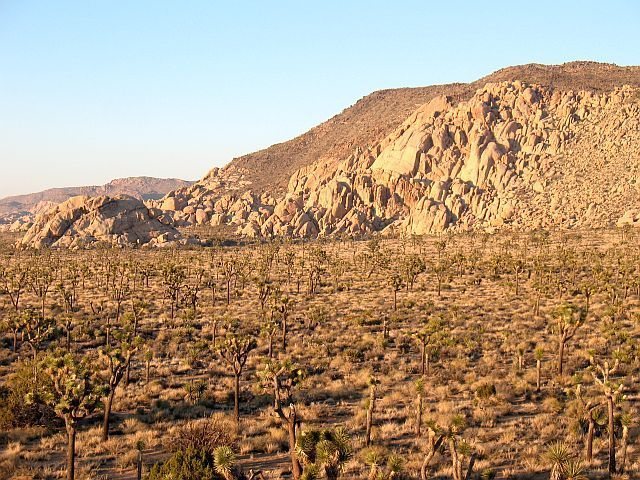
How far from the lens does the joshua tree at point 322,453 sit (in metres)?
Answer: 13.1

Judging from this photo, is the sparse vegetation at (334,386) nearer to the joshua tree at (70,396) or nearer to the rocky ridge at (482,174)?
the joshua tree at (70,396)

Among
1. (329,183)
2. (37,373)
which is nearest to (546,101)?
(329,183)

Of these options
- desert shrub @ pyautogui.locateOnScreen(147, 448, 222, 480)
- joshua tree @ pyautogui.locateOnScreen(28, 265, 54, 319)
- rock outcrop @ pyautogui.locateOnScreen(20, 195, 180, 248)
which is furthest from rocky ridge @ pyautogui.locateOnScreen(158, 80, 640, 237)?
desert shrub @ pyautogui.locateOnScreen(147, 448, 222, 480)

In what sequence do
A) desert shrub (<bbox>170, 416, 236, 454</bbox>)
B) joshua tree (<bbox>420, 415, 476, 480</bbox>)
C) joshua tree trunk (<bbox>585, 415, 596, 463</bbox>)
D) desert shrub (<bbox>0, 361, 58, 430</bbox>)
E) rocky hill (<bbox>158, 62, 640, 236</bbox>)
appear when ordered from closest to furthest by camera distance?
joshua tree (<bbox>420, 415, 476, 480</bbox>) → joshua tree trunk (<bbox>585, 415, 596, 463</bbox>) → desert shrub (<bbox>170, 416, 236, 454</bbox>) → desert shrub (<bbox>0, 361, 58, 430</bbox>) → rocky hill (<bbox>158, 62, 640, 236</bbox>)

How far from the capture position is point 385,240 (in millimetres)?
108250

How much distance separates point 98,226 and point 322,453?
110976 mm

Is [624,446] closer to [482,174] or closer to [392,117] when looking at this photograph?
[482,174]

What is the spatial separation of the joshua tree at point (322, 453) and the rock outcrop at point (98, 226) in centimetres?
9957

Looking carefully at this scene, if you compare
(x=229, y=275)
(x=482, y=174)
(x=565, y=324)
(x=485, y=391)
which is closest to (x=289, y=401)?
(x=485, y=391)

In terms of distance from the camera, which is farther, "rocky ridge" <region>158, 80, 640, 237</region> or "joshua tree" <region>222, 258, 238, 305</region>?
"rocky ridge" <region>158, 80, 640, 237</region>

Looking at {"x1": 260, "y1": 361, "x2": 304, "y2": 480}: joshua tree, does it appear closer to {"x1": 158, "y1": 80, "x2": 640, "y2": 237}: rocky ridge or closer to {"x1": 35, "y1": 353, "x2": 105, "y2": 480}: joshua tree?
{"x1": 35, "y1": 353, "x2": 105, "y2": 480}: joshua tree

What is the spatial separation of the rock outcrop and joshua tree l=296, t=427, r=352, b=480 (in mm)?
99566

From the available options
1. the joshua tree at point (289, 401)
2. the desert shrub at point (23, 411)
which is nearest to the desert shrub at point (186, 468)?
the joshua tree at point (289, 401)

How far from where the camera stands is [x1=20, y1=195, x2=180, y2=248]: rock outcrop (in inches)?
4318
